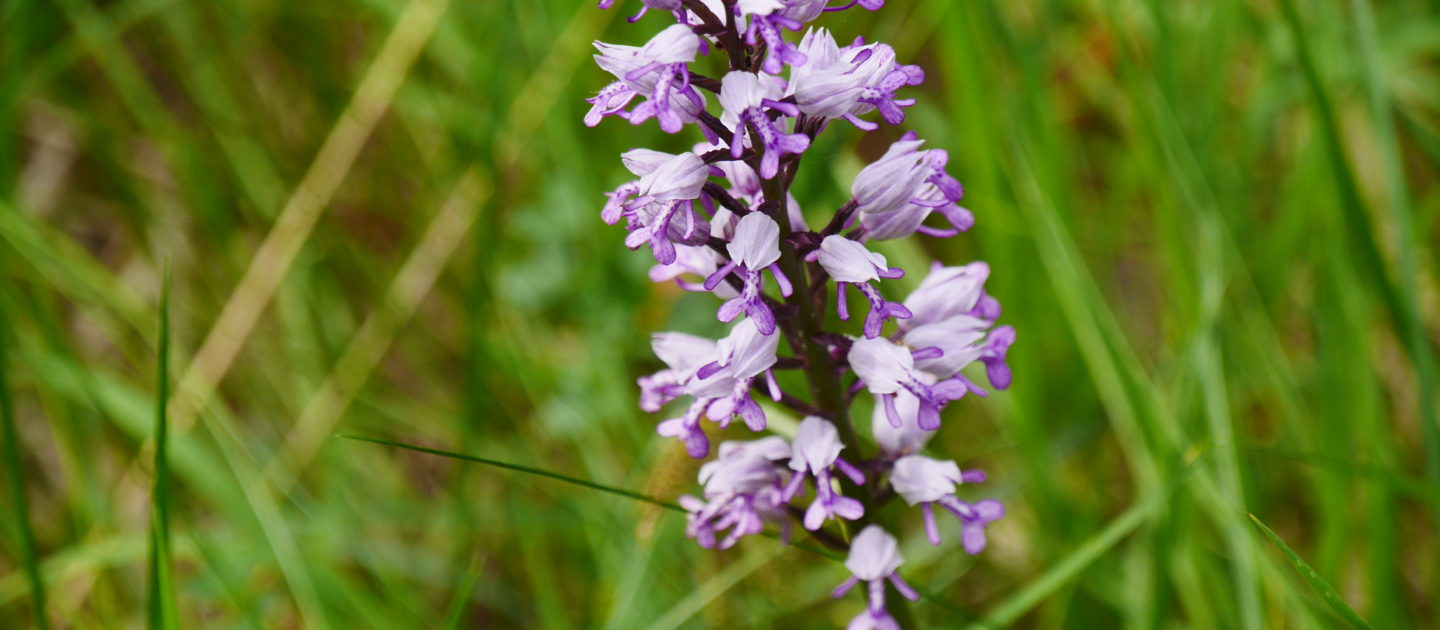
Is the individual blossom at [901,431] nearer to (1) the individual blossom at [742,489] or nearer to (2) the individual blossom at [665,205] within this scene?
(1) the individual blossom at [742,489]

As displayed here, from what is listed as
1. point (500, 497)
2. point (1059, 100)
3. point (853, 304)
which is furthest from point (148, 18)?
point (1059, 100)

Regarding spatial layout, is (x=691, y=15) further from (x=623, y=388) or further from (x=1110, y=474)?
(x=1110, y=474)

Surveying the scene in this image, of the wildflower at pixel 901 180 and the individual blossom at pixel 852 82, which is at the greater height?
the individual blossom at pixel 852 82

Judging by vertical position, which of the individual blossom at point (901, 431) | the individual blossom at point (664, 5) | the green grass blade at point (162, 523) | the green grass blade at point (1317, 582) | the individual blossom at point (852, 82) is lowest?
the green grass blade at point (162, 523)

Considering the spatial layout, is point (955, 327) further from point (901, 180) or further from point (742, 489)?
point (742, 489)

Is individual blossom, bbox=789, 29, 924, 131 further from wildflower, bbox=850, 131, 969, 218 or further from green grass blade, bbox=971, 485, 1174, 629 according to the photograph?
green grass blade, bbox=971, 485, 1174, 629

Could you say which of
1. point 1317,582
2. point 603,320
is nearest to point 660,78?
point 1317,582

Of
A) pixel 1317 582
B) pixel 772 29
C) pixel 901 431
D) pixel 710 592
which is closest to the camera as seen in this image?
pixel 772 29

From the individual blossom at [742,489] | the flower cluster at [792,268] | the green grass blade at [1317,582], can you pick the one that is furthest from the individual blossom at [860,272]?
the green grass blade at [1317,582]
